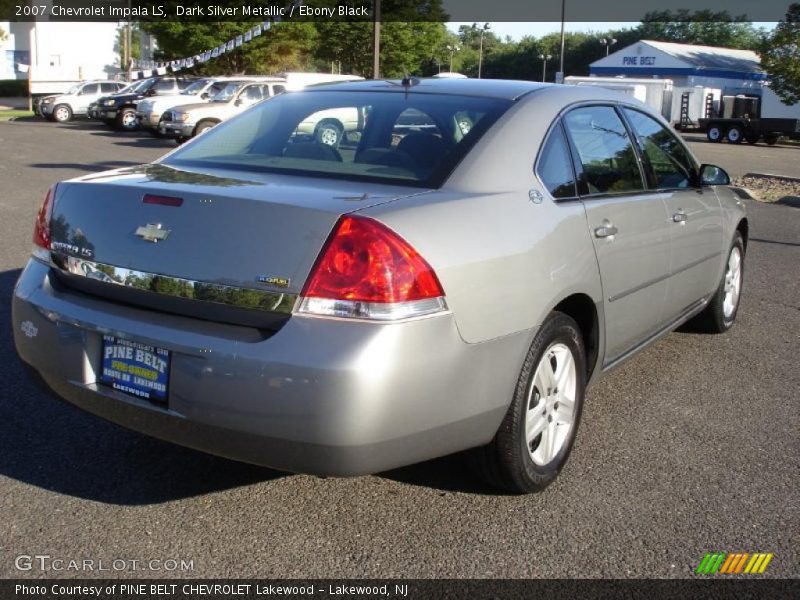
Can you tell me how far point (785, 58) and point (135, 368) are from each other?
5003cm

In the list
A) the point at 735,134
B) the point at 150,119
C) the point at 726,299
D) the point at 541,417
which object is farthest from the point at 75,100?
the point at 541,417

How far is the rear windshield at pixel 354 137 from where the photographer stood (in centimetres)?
352

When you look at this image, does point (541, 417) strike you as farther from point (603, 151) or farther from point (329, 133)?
point (329, 133)

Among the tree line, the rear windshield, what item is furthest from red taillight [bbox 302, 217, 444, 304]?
the tree line

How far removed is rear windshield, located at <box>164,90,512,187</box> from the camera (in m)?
3.52

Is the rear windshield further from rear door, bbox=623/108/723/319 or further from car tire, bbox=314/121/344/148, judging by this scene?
rear door, bbox=623/108/723/319

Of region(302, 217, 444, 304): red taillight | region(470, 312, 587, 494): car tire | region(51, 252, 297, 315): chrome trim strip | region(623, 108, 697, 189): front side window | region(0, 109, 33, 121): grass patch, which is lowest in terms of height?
region(470, 312, 587, 494): car tire

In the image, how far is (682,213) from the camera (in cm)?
479

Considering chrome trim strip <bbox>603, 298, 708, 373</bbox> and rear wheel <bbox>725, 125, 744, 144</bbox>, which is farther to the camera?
rear wheel <bbox>725, 125, 744, 144</bbox>

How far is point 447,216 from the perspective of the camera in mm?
3061

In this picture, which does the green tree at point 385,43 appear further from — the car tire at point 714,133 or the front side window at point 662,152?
the front side window at point 662,152

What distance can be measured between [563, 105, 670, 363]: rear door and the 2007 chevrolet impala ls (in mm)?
18

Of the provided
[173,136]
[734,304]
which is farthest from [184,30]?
[734,304]

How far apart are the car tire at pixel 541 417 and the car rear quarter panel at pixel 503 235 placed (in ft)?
0.54
